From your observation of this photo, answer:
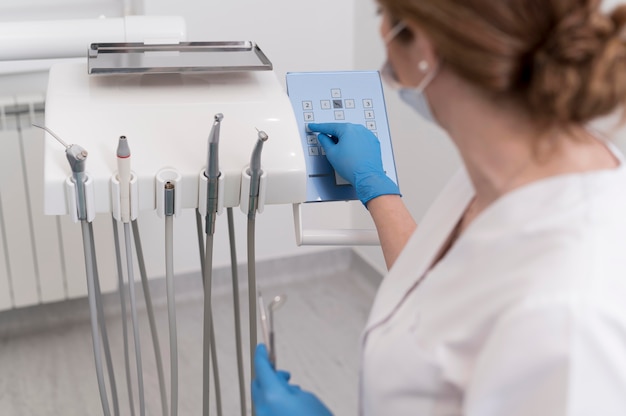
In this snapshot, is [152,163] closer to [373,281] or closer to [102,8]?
[102,8]

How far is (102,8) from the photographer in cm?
227

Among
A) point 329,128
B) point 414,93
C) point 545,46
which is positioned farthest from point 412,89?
point 329,128

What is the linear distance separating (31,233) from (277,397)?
1.50m

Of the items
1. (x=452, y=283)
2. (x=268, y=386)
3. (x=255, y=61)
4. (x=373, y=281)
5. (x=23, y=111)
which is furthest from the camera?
(x=373, y=281)

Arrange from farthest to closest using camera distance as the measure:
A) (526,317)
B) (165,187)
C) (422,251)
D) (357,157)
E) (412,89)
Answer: (357,157) < (165,187) < (422,251) < (412,89) < (526,317)

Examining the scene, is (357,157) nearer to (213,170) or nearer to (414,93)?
(213,170)

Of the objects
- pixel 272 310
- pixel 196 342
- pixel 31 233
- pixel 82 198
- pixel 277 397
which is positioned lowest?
pixel 196 342

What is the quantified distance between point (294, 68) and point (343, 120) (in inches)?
49.6

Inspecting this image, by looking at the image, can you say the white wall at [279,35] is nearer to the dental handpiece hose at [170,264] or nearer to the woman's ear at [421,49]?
the dental handpiece hose at [170,264]

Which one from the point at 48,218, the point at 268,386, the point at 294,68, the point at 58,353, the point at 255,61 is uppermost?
the point at 255,61

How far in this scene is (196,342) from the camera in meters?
2.36

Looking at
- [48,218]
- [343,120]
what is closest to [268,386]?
[343,120]

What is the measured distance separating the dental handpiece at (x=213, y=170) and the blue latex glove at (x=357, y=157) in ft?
0.72

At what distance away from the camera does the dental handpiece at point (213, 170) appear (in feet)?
3.40
